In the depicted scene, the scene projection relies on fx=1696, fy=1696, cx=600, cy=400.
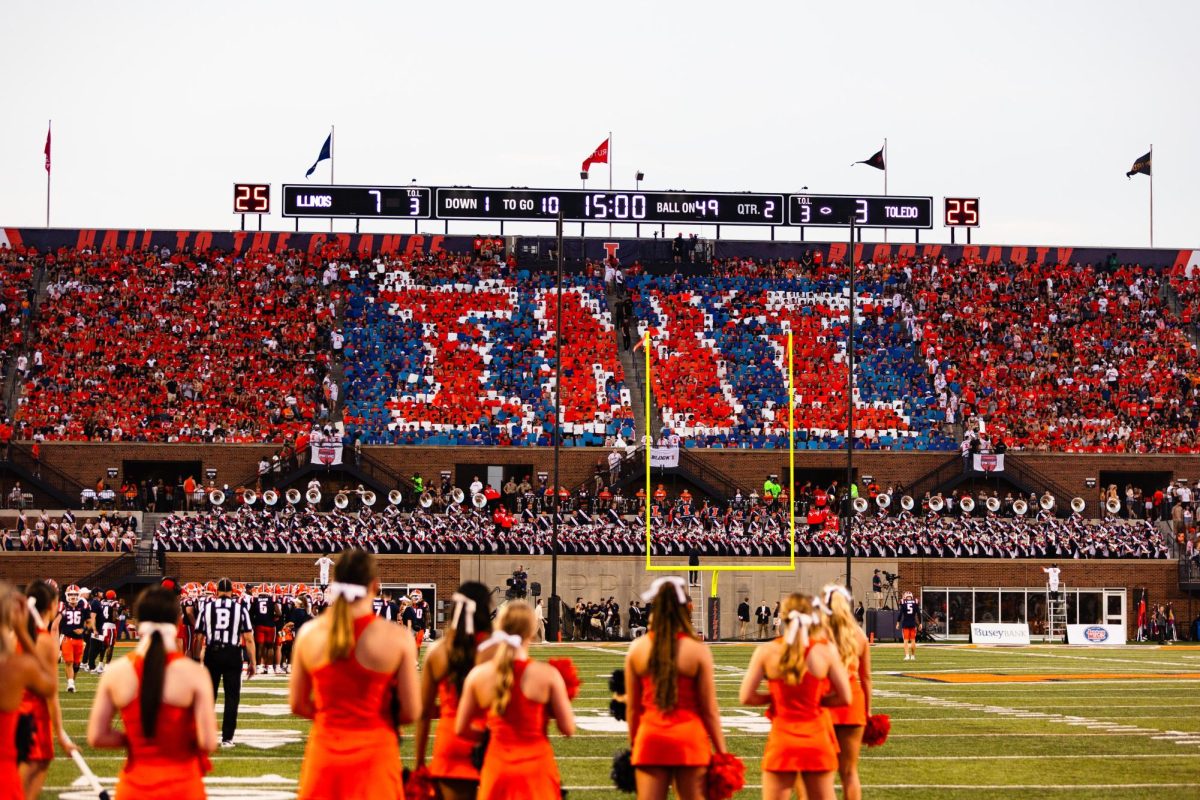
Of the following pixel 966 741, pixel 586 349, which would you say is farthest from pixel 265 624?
pixel 586 349

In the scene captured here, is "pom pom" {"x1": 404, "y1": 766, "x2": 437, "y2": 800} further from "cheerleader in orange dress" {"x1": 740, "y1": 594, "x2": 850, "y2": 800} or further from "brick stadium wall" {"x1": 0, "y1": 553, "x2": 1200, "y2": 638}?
"brick stadium wall" {"x1": 0, "y1": 553, "x2": 1200, "y2": 638}

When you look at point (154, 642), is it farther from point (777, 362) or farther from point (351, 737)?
point (777, 362)

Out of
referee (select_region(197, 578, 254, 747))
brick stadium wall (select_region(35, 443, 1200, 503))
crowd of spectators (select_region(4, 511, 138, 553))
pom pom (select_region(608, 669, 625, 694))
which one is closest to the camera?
pom pom (select_region(608, 669, 625, 694))

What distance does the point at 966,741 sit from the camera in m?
16.8

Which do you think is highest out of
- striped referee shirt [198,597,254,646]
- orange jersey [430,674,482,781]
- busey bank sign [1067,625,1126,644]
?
striped referee shirt [198,597,254,646]

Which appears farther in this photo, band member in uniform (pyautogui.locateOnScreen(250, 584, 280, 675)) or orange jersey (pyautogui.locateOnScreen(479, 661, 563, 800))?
band member in uniform (pyautogui.locateOnScreen(250, 584, 280, 675))

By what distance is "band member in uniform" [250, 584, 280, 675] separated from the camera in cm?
2577

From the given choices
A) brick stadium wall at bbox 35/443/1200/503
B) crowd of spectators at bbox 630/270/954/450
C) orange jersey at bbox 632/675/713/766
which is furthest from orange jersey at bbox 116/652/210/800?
crowd of spectators at bbox 630/270/954/450

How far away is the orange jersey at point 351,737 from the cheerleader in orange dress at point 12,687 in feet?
4.82

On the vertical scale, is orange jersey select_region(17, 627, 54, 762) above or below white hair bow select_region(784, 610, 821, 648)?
below

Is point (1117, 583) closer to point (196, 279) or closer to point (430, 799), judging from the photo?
point (196, 279)

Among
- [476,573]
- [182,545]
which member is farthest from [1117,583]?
[182,545]

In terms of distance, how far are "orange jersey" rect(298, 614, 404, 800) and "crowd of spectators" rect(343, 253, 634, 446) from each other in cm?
3866

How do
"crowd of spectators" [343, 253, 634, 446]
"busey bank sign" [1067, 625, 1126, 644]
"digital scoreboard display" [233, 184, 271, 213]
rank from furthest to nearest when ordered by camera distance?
"digital scoreboard display" [233, 184, 271, 213], "crowd of spectators" [343, 253, 634, 446], "busey bank sign" [1067, 625, 1126, 644]
